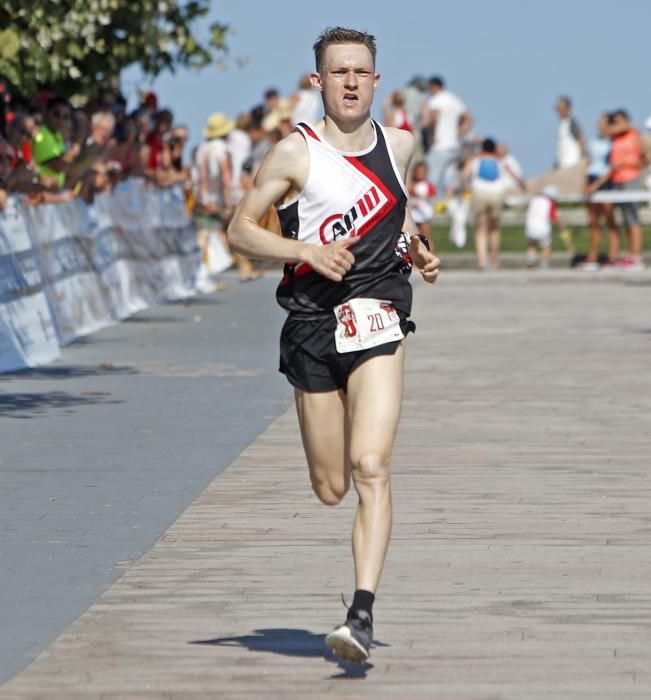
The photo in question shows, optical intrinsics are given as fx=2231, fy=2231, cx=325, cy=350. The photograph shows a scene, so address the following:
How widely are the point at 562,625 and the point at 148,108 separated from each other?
17.9m

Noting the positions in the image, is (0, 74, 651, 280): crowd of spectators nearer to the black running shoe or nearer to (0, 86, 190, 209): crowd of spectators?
(0, 86, 190, 209): crowd of spectators

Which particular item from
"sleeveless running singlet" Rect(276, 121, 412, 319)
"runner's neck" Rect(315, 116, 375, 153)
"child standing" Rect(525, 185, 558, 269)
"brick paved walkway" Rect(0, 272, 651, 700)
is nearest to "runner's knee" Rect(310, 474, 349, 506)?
"brick paved walkway" Rect(0, 272, 651, 700)

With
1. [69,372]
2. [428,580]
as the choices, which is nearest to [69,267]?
[69,372]

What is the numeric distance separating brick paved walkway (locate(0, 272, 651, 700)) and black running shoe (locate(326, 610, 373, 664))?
0.09 metres

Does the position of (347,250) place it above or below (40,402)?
above

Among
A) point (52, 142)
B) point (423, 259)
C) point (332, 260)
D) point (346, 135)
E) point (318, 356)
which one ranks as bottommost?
point (52, 142)

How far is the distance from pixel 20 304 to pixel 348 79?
9.65m

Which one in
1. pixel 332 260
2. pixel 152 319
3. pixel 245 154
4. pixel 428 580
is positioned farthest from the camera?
pixel 245 154

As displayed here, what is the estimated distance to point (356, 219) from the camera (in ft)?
22.3

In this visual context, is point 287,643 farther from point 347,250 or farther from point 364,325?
point 347,250

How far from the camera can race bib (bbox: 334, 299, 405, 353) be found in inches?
264

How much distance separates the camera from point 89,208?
20.3m

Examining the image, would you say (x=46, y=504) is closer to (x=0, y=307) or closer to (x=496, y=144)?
(x=0, y=307)

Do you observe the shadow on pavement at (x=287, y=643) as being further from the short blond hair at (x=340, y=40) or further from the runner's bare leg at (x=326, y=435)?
the short blond hair at (x=340, y=40)
